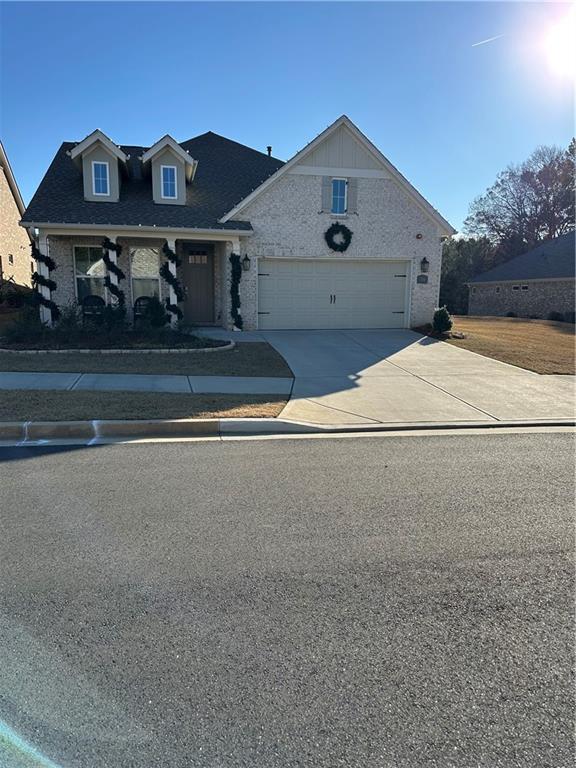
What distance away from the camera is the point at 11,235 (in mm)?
24141

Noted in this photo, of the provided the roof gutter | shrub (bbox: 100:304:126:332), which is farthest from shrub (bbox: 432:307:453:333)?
shrub (bbox: 100:304:126:332)

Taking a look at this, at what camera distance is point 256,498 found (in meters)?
4.71

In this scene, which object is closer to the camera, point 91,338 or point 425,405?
point 425,405

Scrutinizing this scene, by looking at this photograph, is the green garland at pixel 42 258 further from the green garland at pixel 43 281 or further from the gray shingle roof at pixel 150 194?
the gray shingle roof at pixel 150 194

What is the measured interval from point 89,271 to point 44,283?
4.97 ft

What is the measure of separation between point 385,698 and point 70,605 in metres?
→ 1.88

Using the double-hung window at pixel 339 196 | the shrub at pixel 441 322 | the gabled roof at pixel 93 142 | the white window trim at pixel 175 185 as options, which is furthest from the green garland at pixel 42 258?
the shrub at pixel 441 322

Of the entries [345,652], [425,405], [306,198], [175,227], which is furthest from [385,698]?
[306,198]

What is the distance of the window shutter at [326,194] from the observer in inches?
682

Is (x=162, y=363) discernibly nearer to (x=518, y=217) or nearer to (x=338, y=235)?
(x=338, y=235)

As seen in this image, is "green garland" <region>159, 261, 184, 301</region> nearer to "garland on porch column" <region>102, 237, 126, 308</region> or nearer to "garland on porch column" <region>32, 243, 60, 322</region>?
"garland on porch column" <region>102, 237, 126, 308</region>

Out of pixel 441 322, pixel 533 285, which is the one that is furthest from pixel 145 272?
pixel 533 285

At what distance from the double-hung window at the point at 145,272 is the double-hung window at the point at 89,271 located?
958 millimetres

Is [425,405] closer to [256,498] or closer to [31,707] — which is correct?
[256,498]
